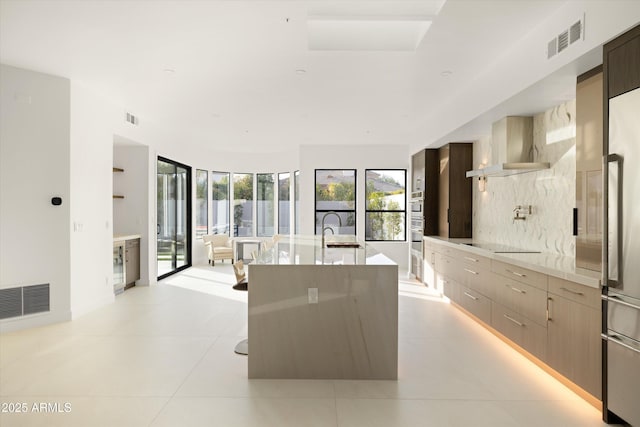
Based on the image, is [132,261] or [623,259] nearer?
[623,259]

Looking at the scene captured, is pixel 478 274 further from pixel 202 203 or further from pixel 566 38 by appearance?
pixel 202 203

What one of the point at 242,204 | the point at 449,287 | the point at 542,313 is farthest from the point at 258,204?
the point at 542,313

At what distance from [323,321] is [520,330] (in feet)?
6.13

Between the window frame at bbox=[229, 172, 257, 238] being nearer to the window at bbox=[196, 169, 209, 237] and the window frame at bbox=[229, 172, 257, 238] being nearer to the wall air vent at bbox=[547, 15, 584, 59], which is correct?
the window at bbox=[196, 169, 209, 237]

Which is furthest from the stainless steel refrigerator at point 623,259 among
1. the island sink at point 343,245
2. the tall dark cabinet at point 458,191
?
the tall dark cabinet at point 458,191

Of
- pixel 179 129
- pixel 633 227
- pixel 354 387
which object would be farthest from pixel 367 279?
pixel 179 129

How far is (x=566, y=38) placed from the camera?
2.96 m

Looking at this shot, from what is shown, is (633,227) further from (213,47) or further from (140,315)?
(140,315)

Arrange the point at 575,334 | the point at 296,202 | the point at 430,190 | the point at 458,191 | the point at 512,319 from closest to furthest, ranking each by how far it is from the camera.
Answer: the point at 575,334 < the point at 512,319 < the point at 458,191 < the point at 430,190 < the point at 296,202

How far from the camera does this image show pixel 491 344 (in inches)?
161

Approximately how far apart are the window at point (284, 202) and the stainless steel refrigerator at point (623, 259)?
8509 mm

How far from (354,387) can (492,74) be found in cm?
340

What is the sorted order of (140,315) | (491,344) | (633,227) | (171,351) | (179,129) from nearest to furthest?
(633,227)
(171,351)
(491,344)
(140,315)
(179,129)

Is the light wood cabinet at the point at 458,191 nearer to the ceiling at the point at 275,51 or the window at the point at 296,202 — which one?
the ceiling at the point at 275,51
